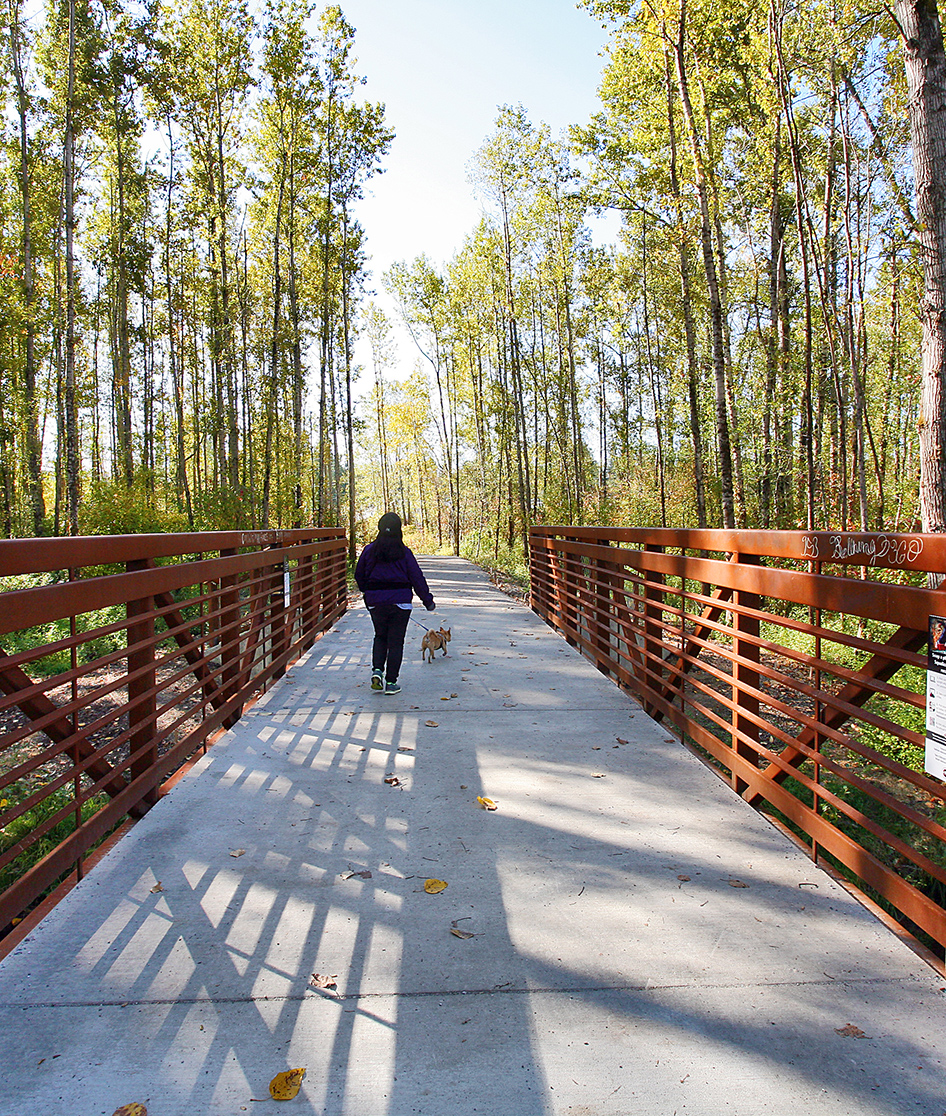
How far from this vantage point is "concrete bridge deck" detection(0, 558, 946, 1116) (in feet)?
6.34

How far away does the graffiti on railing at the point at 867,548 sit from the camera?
2.59 meters

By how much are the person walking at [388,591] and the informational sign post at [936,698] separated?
15.1 feet

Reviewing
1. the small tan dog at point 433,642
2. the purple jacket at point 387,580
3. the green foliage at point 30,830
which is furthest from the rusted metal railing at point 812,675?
the green foliage at point 30,830

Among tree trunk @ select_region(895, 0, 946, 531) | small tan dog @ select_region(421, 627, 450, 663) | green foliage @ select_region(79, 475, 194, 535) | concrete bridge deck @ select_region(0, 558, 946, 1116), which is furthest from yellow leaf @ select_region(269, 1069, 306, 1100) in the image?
green foliage @ select_region(79, 475, 194, 535)

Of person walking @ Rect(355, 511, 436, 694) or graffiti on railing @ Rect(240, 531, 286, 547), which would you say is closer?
graffiti on railing @ Rect(240, 531, 286, 547)

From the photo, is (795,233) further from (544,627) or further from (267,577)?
(267,577)

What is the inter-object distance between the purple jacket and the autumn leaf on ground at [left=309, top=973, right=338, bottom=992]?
4.31 metres

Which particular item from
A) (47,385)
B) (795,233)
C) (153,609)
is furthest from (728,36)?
(47,385)

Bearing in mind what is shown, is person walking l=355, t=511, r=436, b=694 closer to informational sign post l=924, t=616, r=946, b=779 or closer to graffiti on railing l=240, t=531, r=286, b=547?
graffiti on railing l=240, t=531, r=286, b=547

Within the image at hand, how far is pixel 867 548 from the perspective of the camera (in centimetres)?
288

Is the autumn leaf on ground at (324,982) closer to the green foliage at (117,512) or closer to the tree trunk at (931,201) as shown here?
the tree trunk at (931,201)

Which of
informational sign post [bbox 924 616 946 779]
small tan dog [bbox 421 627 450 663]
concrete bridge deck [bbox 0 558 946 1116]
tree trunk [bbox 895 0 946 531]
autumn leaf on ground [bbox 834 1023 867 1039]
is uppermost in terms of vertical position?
tree trunk [bbox 895 0 946 531]

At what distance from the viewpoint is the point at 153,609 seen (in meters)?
3.89

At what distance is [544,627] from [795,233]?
13818 mm
